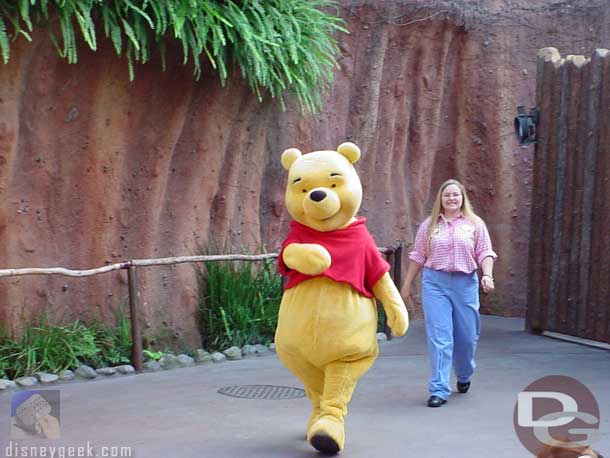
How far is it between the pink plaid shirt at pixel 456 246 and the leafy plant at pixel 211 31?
2.32 meters

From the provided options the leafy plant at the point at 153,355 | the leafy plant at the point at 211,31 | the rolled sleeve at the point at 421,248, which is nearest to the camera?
the rolled sleeve at the point at 421,248

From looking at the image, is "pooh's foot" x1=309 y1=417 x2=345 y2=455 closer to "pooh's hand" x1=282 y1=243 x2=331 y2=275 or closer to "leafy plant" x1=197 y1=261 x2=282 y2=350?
"pooh's hand" x1=282 y1=243 x2=331 y2=275

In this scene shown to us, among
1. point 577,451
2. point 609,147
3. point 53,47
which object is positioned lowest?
point 577,451

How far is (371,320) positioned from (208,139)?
406cm

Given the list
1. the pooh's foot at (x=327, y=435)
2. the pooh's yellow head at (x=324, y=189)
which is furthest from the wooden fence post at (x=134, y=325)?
the pooh's foot at (x=327, y=435)

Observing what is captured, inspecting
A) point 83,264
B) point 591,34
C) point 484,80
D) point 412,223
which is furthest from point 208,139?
point 591,34

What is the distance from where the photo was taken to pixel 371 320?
A: 17.5 ft

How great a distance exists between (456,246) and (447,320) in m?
0.51

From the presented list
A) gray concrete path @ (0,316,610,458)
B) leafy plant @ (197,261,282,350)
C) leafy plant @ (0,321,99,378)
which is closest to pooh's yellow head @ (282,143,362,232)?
gray concrete path @ (0,316,610,458)

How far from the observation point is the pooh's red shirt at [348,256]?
5227mm

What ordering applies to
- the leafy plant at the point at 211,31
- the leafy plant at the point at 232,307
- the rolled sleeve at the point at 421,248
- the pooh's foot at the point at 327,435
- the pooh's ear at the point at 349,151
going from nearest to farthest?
the pooh's foot at the point at 327,435, the pooh's ear at the point at 349,151, the rolled sleeve at the point at 421,248, the leafy plant at the point at 211,31, the leafy plant at the point at 232,307

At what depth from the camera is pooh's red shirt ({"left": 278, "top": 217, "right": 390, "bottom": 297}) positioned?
5.23 meters

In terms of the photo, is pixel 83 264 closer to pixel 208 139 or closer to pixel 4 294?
pixel 4 294

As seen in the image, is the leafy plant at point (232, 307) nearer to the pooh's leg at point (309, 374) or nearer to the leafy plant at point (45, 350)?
the leafy plant at point (45, 350)
